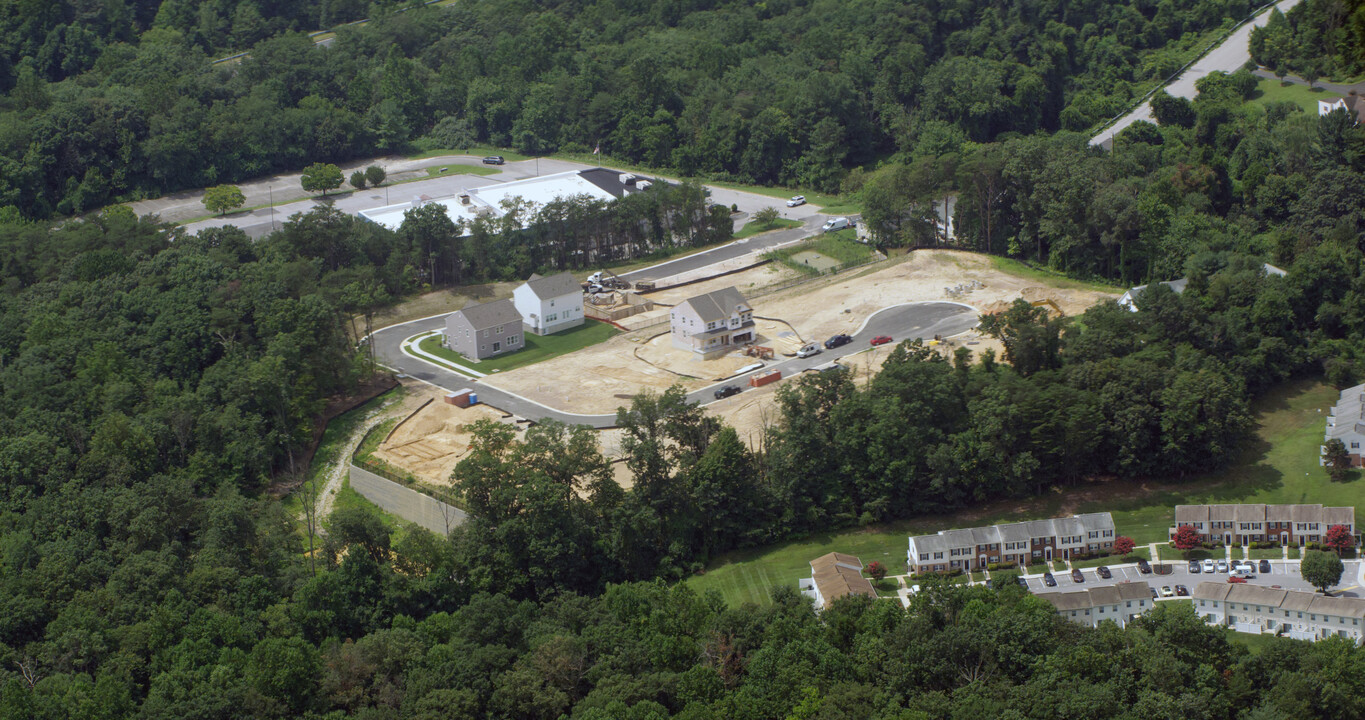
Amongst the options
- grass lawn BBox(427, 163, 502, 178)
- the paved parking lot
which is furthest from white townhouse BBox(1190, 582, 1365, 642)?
grass lawn BBox(427, 163, 502, 178)

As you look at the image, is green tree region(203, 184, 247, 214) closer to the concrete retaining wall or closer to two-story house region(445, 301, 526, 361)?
two-story house region(445, 301, 526, 361)

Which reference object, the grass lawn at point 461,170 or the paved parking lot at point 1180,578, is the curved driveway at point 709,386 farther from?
the grass lawn at point 461,170

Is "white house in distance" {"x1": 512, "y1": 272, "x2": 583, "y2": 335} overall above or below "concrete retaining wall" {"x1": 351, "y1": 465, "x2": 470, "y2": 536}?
above

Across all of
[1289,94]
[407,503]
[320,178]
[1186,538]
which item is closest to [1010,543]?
[1186,538]

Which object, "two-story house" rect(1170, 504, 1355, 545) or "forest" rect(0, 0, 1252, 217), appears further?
"forest" rect(0, 0, 1252, 217)

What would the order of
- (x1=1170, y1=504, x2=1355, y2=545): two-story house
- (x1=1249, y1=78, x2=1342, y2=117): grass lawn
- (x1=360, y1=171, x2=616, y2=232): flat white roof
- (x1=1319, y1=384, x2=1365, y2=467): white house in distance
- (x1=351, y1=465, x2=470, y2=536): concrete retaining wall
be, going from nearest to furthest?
(x1=1170, y1=504, x2=1355, y2=545): two-story house → (x1=351, y1=465, x2=470, y2=536): concrete retaining wall → (x1=1319, y1=384, x2=1365, y2=467): white house in distance → (x1=360, y1=171, x2=616, y2=232): flat white roof → (x1=1249, y1=78, x2=1342, y2=117): grass lawn

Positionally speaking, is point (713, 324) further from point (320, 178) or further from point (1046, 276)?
point (320, 178)

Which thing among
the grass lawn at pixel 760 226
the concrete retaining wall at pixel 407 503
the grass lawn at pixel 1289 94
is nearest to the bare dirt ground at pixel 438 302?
the grass lawn at pixel 760 226

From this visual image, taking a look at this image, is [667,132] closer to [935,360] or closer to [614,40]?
[614,40]
